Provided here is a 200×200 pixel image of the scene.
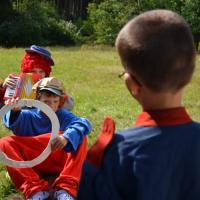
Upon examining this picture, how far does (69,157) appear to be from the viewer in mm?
4062

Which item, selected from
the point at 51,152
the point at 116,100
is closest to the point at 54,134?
the point at 51,152

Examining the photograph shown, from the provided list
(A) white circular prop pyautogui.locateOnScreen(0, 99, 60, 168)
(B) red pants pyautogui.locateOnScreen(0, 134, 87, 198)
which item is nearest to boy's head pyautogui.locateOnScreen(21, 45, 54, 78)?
(B) red pants pyautogui.locateOnScreen(0, 134, 87, 198)

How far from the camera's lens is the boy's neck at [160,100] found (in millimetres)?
1879

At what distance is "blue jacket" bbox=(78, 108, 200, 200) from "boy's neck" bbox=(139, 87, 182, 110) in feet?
0.08

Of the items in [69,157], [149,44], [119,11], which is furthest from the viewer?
[119,11]

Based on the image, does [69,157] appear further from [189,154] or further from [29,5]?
Answer: [29,5]

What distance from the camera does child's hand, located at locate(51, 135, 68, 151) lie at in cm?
379

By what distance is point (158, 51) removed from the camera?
1.83 m

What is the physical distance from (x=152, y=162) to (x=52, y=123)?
6.51ft

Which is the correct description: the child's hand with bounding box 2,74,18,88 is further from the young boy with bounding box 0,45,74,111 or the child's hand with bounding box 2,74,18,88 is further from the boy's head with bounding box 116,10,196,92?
the boy's head with bounding box 116,10,196,92

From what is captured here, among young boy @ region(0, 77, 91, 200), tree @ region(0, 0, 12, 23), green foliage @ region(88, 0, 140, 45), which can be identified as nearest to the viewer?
young boy @ region(0, 77, 91, 200)

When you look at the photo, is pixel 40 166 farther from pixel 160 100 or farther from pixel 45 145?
pixel 160 100

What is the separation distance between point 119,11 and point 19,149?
21.9m

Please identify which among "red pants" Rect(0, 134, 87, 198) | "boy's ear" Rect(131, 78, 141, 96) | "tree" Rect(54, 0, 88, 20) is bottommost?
"tree" Rect(54, 0, 88, 20)
